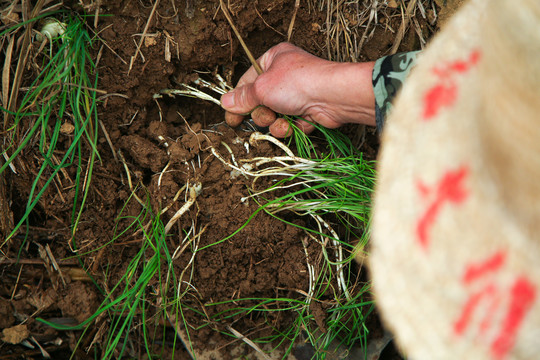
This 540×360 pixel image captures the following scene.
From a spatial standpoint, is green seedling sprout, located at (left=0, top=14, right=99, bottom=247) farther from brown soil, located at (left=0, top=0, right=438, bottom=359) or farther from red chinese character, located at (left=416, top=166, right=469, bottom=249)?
red chinese character, located at (left=416, top=166, right=469, bottom=249)

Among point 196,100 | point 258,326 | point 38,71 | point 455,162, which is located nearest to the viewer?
point 455,162

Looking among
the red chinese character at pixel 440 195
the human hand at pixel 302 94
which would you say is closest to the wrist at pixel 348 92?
the human hand at pixel 302 94

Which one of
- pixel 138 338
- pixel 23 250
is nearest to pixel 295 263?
pixel 138 338

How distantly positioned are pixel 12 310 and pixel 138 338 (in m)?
0.41

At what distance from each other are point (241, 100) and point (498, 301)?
3.84 feet

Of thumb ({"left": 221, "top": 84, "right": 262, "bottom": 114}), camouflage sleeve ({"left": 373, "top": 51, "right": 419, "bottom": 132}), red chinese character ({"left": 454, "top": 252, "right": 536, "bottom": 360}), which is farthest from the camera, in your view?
thumb ({"left": 221, "top": 84, "right": 262, "bottom": 114})

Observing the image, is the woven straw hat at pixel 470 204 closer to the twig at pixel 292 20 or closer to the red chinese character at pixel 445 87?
the red chinese character at pixel 445 87

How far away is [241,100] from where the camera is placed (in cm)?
148

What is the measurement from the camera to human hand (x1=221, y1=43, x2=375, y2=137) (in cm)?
139

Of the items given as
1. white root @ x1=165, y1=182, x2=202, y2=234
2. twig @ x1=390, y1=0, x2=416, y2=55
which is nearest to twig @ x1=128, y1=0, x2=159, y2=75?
white root @ x1=165, y1=182, x2=202, y2=234

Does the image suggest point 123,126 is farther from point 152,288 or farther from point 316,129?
point 316,129

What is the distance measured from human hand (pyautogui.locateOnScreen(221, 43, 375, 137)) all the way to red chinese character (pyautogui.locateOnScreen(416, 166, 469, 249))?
3.06 feet

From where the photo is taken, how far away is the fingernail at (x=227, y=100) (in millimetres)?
1501

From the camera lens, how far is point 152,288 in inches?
55.7
